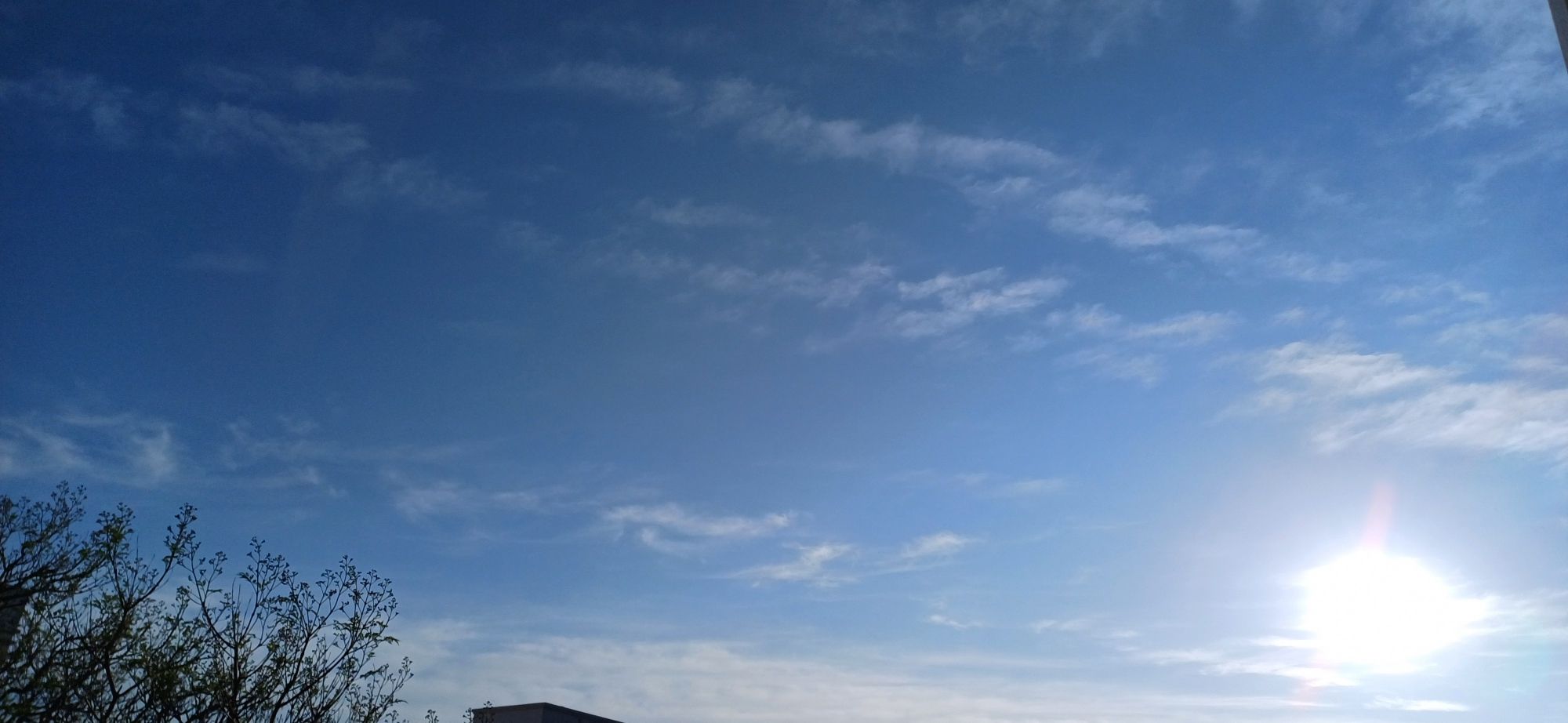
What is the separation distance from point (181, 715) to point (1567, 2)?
1134 inches

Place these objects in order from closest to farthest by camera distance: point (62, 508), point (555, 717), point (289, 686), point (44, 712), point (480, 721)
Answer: point (44, 712), point (62, 508), point (289, 686), point (480, 721), point (555, 717)

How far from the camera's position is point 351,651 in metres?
25.3

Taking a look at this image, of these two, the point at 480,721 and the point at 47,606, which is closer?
the point at 47,606

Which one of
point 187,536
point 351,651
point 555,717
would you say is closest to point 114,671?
point 187,536

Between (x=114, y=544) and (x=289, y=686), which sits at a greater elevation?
(x=114, y=544)

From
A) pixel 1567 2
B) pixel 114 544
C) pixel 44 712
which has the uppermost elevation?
pixel 1567 2

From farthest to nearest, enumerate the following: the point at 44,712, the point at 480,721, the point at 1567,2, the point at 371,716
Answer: the point at 480,721
the point at 371,716
the point at 44,712
the point at 1567,2

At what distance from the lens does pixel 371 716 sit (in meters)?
26.4

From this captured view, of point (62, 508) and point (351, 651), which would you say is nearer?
point (62, 508)

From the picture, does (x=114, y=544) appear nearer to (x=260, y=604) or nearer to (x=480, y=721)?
(x=260, y=604)

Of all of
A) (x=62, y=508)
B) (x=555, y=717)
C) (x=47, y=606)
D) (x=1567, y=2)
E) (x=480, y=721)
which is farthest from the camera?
(x=555, y=717)

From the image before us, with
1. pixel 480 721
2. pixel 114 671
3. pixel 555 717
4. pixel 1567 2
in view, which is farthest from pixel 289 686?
pixel 555 717

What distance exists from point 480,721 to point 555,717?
28.6 metres

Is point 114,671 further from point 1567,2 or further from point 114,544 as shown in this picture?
point 1567,2
